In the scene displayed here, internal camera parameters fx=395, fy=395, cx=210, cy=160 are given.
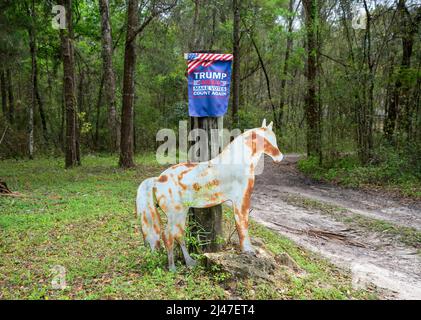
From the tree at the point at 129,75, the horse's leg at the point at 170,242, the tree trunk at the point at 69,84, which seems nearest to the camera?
the horse's leg at the point at 170,242

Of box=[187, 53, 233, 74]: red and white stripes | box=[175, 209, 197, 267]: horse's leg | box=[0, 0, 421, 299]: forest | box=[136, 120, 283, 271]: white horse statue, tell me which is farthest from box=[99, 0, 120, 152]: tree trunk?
box=[175, 209, 197, 267]: horse's leg

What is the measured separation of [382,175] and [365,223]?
4.89 meters

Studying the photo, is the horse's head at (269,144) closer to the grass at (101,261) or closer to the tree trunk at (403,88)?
the grass at (101,261)

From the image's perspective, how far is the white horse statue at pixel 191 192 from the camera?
4680 mm

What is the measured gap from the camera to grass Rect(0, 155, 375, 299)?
14.0 ft

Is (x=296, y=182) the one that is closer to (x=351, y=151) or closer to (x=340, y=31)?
(x=351, y=151)

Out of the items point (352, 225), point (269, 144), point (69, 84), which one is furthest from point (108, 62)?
point (269, 144)

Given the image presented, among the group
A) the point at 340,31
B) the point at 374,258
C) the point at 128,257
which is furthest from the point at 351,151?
the point at 128,257

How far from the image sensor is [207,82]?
4859mm

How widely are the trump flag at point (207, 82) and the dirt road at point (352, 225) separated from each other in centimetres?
301

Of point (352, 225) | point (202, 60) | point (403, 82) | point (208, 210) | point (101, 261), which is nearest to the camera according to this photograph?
point (202, 60)

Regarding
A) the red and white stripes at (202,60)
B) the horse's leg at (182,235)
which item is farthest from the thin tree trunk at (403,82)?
the horse's leg at (182,235)

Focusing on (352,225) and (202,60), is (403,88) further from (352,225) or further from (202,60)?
(202,60)

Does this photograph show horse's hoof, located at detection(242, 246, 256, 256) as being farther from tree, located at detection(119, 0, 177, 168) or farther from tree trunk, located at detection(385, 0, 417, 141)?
tree trunk, located at detection(385, 0, 417, 141)
